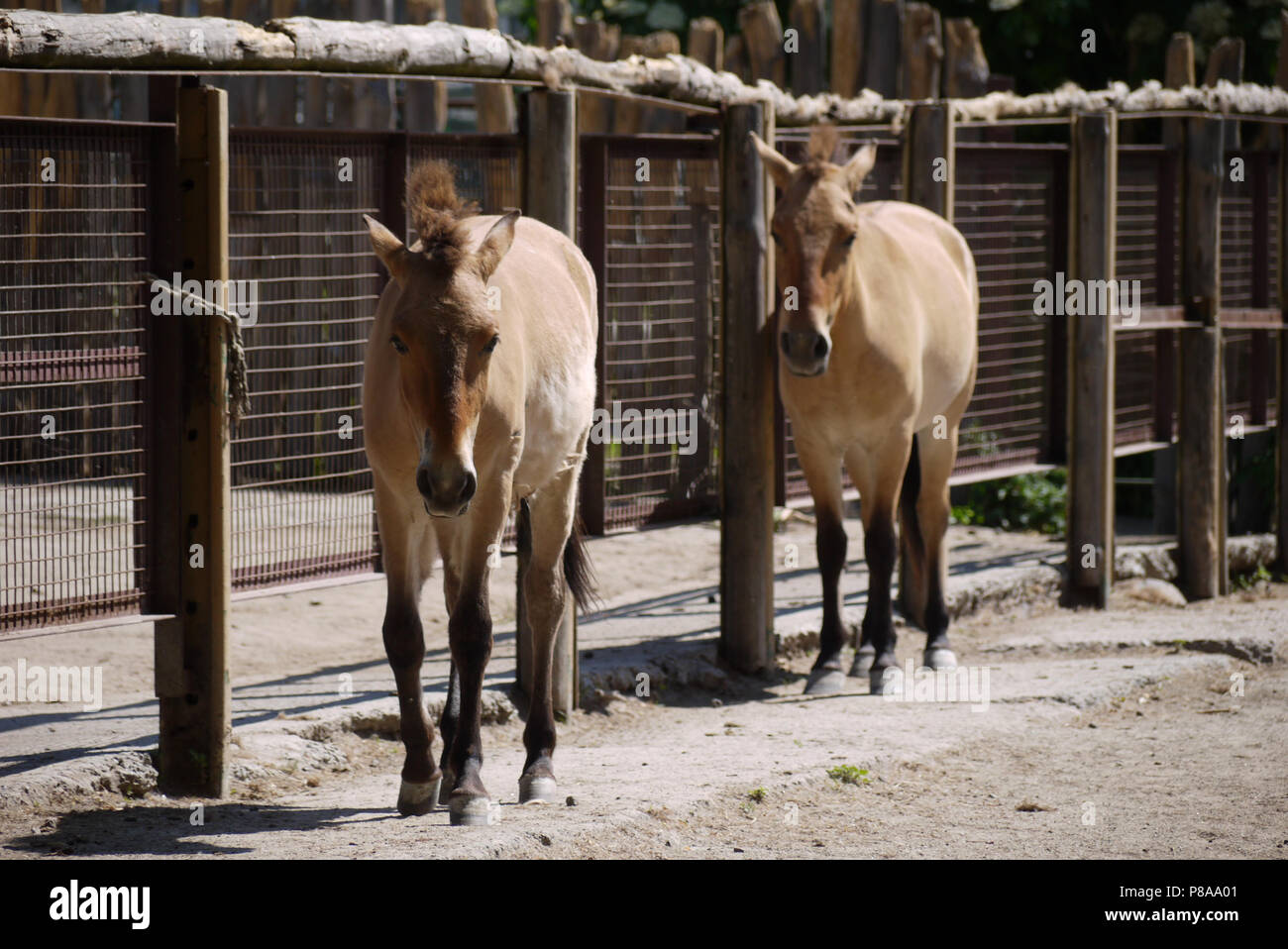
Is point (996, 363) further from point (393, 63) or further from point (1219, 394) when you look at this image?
point (393, 63)

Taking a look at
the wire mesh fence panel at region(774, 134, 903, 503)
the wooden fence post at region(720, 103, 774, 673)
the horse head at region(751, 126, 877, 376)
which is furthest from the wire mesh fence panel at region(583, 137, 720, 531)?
the horse head at region(751, 126, 877, 376)

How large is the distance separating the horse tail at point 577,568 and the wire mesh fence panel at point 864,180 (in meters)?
2.00

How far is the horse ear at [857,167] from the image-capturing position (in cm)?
741

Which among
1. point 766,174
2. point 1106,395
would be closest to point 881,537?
point 766,174

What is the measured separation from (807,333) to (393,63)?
6.74ft

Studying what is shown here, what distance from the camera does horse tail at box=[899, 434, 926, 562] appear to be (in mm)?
8461

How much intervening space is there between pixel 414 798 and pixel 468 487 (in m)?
1.29

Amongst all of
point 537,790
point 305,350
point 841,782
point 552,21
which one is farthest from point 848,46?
point 537,790

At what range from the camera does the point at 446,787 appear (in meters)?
5.53

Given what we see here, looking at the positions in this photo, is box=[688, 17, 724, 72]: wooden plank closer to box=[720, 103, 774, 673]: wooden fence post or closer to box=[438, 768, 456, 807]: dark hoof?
box=[720, 103, 774, 673]: wooden fence post

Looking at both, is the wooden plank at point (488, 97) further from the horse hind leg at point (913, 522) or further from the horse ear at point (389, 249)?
the horse ear at point (389, 249)

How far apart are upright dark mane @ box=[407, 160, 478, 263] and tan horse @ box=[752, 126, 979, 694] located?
84.1 inches

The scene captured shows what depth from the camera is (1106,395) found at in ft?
31.0

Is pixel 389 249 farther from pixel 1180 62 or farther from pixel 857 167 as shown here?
pixel 1180 62
